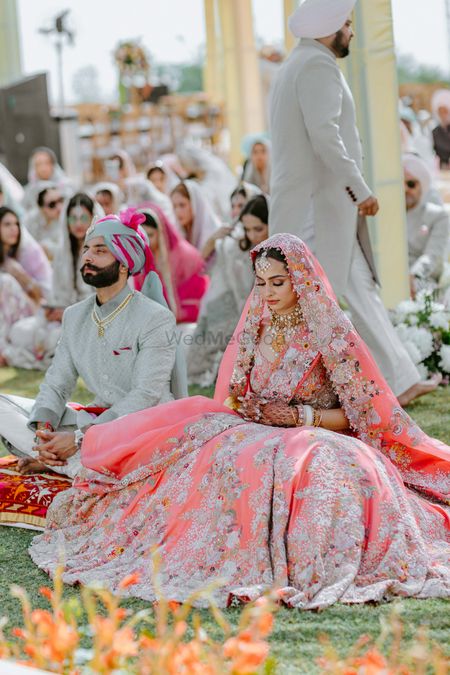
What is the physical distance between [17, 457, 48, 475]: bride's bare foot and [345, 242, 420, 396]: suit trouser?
1.94 m

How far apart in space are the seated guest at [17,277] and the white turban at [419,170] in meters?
2.77

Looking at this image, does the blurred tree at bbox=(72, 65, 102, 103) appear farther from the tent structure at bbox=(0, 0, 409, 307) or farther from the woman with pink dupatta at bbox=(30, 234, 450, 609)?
the woman with pink dupatta at bbox=(30, 234, 450, 609)

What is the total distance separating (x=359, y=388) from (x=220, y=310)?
10.8 ft

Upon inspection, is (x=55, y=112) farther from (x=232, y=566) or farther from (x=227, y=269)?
(x=232, y=566)

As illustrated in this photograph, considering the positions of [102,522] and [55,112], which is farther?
[55,112]

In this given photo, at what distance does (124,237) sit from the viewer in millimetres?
4449

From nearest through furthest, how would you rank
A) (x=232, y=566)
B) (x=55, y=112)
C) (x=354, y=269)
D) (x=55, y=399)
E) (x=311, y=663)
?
(x=311, y=663) < (x=232, y=566) < (x=55, y=399) < (x=354, y=269) < (x=55, y=112)

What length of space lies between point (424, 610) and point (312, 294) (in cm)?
118

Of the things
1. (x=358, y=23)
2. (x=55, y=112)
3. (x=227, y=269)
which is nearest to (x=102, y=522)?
(x=227, y=269)

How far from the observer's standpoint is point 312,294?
388 centimetres

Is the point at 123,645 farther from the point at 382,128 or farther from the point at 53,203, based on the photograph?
the point at 53,203

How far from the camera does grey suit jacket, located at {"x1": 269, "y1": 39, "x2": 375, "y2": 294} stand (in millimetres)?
5418

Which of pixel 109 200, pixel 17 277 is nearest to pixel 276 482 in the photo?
pixel 17 277

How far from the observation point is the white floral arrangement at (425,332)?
252 inches
